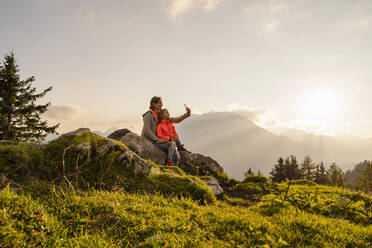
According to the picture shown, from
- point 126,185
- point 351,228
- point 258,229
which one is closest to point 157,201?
point 126,185

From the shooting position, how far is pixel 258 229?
3.35 m

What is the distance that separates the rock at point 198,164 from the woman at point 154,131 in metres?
1.85

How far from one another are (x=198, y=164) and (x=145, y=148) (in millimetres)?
3916

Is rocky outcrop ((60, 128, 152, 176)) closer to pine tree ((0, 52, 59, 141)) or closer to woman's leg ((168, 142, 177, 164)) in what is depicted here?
woman's leg ((168, 142, 177, 164))

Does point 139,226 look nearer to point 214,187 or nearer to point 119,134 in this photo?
point 214,187

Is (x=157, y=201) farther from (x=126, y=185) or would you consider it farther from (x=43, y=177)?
(x=43, y=177)

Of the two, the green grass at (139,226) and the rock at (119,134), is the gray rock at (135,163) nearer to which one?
the green grass at (139,226)

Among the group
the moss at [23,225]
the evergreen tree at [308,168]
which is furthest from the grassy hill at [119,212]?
the evergreen tree at [308,168]

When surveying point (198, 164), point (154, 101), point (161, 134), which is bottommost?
point (198, 164)

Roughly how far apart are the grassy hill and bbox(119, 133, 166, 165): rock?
11.7 ft

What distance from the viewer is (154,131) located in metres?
10.1

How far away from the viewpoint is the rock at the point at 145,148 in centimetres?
894

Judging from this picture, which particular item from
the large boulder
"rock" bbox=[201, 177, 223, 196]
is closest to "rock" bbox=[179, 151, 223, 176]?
the large boulder

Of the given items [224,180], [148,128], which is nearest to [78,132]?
[148,128]
